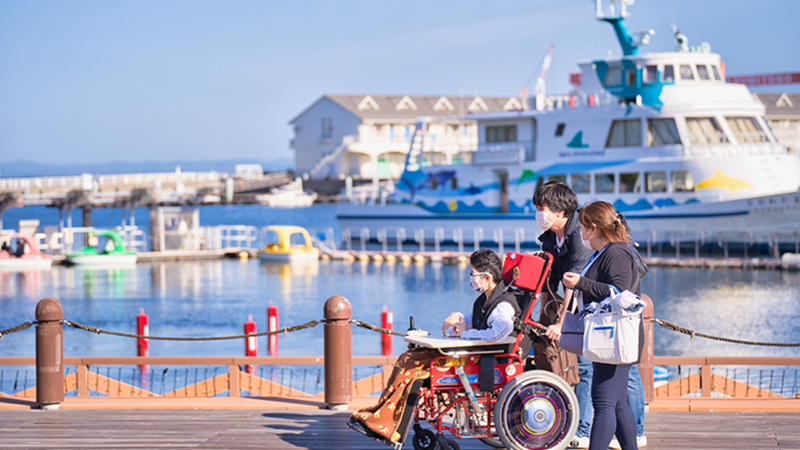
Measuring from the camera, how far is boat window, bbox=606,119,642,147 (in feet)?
113

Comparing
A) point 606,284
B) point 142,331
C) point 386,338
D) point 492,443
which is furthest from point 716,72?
point 606,284

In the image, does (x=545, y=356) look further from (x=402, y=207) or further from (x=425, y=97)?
(x=425, y=97)

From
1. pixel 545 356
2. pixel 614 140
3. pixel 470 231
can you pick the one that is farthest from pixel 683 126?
pixel 545 356

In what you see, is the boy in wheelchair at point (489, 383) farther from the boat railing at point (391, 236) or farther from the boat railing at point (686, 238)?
the boat railing at point (391, 236)

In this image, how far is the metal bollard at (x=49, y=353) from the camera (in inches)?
326

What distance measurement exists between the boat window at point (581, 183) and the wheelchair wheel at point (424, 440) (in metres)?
29.8

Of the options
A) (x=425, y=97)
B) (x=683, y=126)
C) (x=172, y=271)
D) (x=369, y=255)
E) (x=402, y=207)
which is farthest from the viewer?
(x=425, y=97)

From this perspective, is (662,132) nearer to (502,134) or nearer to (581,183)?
(581,183)

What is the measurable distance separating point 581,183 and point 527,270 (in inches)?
1194

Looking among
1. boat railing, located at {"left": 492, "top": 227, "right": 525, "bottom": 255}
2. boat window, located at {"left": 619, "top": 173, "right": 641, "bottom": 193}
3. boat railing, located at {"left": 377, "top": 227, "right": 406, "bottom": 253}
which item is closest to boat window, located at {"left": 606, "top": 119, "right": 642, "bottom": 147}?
boat window, located at {"left": 619, "top": 173, "right": 641, "bottom": 193}

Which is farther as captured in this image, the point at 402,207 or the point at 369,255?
the point at 402,207

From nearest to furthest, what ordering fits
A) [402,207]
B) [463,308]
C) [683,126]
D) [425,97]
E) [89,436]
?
[89,436] < [463,308] < [683,126] < [402,207] < [425,97]

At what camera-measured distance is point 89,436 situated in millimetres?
7203

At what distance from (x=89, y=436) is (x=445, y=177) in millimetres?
32774
